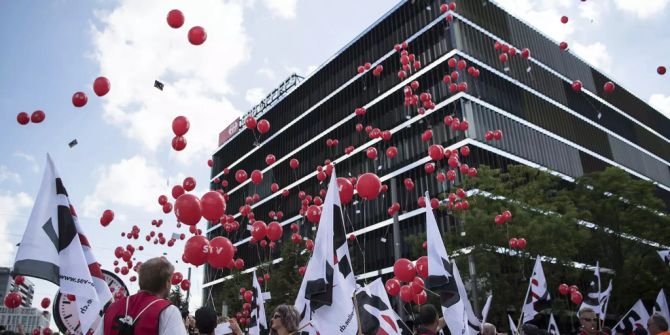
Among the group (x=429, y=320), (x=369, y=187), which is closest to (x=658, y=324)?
(x=429, y=320)

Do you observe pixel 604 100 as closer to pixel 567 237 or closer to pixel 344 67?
pixel 344 67

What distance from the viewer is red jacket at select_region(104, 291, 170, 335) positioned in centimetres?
326

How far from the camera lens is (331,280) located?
5.31 m

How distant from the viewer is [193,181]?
1545 cm

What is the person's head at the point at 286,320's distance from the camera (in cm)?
435

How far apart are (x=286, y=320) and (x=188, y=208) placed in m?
6.13

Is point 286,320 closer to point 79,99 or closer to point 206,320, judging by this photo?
point 206,320

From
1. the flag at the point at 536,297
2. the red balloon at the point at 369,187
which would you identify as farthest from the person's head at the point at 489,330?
the red balloon at the point at 369,187

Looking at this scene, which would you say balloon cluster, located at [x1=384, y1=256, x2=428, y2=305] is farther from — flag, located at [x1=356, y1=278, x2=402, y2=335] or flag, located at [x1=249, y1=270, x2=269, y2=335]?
flag, located at [x1=356, y1=278, x2=402, y2=335]

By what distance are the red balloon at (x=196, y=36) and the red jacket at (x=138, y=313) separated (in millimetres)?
8240

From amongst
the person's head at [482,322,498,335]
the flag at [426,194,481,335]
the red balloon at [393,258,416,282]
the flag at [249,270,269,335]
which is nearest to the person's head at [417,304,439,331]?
the flag at [426,194,481,335]

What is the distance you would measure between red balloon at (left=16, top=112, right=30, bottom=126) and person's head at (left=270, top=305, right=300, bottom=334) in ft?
28.3

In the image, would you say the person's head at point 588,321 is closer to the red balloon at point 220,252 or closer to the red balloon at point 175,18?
the red balloon at point 220,252

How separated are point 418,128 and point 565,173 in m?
11.8
